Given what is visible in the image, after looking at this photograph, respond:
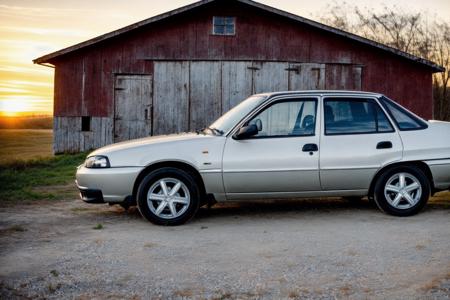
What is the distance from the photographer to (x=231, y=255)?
18.1 ft

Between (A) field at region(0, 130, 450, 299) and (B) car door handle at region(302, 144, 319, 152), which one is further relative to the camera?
(B) car door handle at region(302, 144, 319, 152)

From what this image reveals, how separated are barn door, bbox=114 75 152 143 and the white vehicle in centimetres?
1079

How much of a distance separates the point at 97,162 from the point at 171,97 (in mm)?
11218

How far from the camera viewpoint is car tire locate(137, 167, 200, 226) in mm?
6902

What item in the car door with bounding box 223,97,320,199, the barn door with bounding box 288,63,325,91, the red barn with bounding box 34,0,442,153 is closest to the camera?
the car door with bounding box 223,97,320,199

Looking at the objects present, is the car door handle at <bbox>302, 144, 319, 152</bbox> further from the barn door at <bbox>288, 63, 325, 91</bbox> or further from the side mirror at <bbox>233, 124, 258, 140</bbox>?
the barn door at <bbox>288, 63, 325, 91</bbox>

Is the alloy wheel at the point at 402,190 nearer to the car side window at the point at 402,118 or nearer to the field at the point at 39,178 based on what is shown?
the car side window at the point at 402,118

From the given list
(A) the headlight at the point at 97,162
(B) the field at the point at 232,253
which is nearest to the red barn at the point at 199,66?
(B) the field at the point at 232,253

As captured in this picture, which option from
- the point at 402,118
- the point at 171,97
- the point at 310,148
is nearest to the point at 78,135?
the point at 171,97

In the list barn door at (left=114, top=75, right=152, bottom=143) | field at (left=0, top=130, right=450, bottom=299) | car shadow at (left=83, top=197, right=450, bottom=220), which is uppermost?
barn door at (left=114, top=75, right=152, bottom=143)

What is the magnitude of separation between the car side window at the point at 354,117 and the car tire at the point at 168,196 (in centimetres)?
192

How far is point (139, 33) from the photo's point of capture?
1805cm

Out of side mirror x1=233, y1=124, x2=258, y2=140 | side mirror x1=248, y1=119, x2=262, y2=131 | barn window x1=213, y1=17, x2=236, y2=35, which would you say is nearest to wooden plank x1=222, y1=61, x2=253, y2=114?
barn window x1=213, y1=17, x2=236, y2=35

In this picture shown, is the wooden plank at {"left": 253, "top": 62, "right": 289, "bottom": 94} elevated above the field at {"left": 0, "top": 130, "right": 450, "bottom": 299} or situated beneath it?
elevated above
